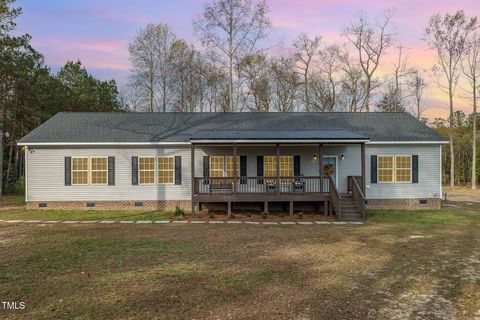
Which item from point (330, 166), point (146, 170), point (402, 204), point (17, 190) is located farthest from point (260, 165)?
point (17, 190)

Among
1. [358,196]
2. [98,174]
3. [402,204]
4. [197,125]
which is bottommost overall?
[402,204]

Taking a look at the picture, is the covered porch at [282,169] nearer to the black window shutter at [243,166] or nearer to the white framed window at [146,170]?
the black window shutter at [243,166]

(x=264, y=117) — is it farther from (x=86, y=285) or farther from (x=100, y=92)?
(x=100, y=92)

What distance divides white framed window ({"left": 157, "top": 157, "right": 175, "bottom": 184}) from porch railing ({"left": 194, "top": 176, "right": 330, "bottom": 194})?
1.72 m

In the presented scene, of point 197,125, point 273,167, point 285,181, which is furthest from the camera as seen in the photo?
point 197,125

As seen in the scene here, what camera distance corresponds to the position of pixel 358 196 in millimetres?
15969

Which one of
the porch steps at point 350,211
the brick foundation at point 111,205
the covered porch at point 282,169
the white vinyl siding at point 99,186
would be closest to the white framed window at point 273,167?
the covered porch at point 282,169

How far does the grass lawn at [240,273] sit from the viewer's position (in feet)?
18.4

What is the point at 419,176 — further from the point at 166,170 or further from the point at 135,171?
the point at 135,171

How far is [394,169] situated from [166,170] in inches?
431

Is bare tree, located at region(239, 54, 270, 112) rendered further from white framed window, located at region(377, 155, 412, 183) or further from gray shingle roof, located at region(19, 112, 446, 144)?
white framed window, located at region(377, 155, 412, 183)

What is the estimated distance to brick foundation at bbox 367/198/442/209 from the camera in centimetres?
1845

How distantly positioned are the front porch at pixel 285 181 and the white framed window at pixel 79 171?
519 centimetres

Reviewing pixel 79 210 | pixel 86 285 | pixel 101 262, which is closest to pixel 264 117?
pixel 79 210
